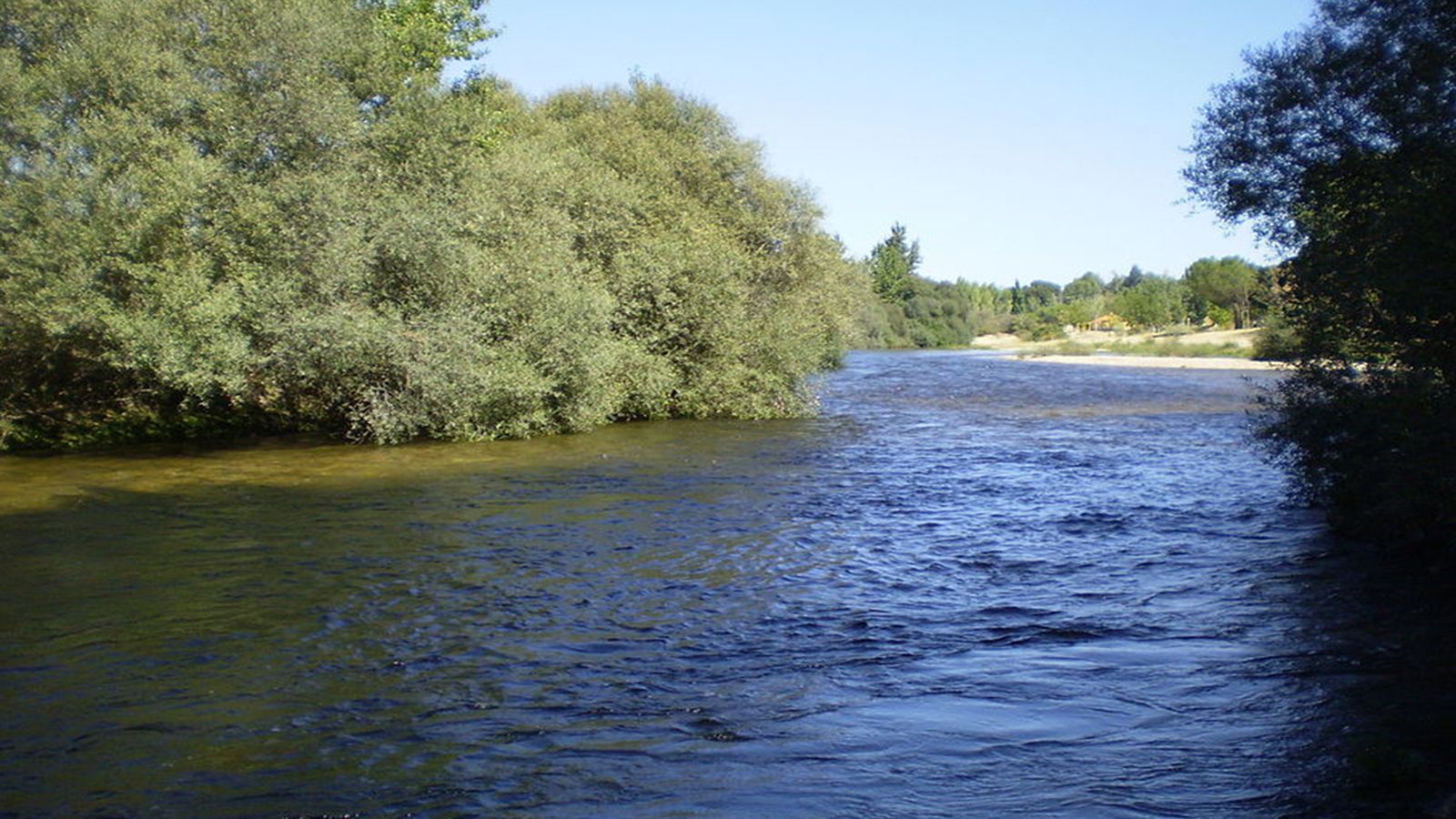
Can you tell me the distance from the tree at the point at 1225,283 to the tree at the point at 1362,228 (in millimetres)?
A: 98814

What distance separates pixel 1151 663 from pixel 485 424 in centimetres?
2223

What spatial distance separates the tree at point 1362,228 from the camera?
11.4 meters

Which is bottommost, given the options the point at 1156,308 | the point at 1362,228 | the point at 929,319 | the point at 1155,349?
the point at 1155,349

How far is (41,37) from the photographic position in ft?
88.4

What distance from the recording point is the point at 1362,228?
40.5 ft

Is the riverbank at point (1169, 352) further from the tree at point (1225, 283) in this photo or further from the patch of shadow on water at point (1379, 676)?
the patch of shadow on water at point (1379, 676)

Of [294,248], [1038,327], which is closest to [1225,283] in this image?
[1038,327]

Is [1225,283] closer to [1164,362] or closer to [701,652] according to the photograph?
[1164,362]

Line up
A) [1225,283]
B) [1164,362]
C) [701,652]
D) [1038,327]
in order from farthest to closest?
1. [1038,327]
2. [1225,283]
3. [1164,362]
4. [701,652]

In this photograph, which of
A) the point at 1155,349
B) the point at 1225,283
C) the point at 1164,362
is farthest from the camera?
the point at 1225,283

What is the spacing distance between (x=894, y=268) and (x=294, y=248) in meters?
141

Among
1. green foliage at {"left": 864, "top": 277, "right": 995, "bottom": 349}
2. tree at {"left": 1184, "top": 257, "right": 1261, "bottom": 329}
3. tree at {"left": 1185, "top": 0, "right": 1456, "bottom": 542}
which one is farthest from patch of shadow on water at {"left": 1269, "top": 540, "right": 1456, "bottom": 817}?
green foliage at {"left": 864, "top": 277, "right": 995, "bottom": 349}

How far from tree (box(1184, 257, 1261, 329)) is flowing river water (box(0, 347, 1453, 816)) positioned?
98775mm

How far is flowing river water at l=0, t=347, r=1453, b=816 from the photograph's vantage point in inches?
278
